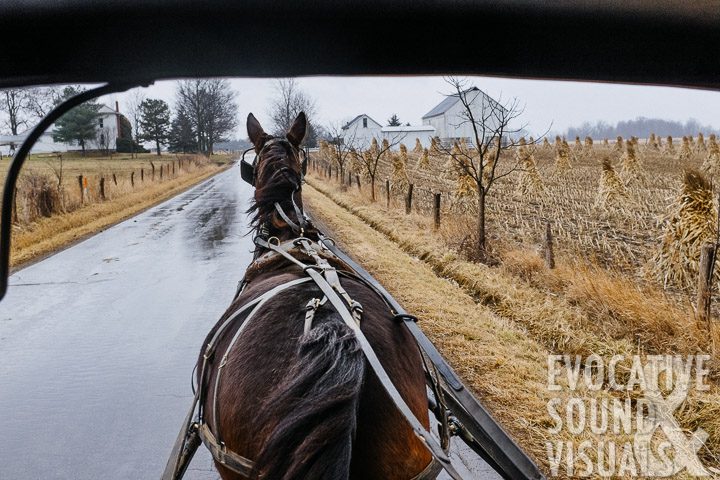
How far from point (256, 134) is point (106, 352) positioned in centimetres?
349

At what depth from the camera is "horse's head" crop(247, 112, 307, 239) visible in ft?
13.3

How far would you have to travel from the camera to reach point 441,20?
3.07 feet

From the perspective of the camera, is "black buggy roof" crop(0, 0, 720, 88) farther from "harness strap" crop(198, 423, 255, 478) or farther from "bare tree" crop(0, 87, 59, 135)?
"harness strap" crop(198, 423, 255, 478)

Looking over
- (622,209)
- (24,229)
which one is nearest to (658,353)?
(622,209)

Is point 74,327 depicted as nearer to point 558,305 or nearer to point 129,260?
point 129,260

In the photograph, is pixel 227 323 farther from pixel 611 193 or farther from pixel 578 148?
pixel 578 148

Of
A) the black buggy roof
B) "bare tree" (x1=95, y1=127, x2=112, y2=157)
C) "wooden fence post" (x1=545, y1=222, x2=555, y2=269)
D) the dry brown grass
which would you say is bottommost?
the dry brown grass

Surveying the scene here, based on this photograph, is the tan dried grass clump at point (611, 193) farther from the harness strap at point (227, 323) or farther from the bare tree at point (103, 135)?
the harness strap at point (227, 323)

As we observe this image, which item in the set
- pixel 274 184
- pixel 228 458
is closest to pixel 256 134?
pixel 274 184

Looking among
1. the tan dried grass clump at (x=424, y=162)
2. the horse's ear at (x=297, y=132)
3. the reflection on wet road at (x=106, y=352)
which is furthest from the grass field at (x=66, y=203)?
the tan dried grass clump at (x=424, y=162)

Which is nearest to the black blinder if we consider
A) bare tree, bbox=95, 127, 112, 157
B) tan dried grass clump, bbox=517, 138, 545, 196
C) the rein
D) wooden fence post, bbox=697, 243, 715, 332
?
bare tree, bbox=95, 127, 112, 157

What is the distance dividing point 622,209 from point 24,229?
16.3 m

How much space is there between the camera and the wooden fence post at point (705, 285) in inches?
228

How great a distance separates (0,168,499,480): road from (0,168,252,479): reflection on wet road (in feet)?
0.05
